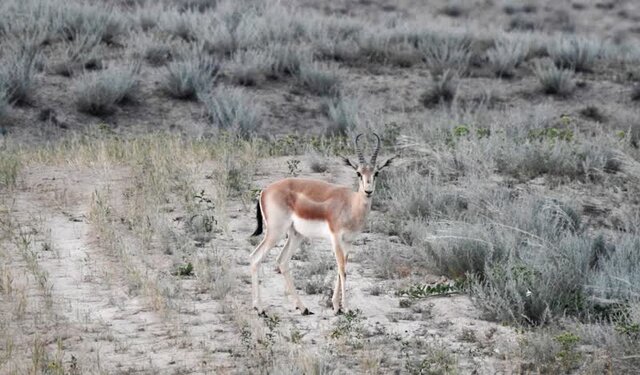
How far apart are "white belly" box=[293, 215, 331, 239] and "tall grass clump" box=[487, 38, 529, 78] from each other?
609 inches

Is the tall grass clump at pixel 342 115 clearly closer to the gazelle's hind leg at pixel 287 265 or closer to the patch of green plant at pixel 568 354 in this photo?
the gazelle's hind leg at pixel 287 265

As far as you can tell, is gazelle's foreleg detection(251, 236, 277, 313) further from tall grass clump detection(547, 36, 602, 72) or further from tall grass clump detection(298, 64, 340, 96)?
tall grass clump detection(547, 36, 602, 72)

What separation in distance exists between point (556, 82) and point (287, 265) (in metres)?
14.8

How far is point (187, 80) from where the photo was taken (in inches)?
805

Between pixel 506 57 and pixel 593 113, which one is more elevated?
pixel 506 57

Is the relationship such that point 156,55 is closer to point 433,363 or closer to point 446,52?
point 446,52

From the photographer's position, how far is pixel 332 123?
63.8 feet

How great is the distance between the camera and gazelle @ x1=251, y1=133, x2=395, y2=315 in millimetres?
8477

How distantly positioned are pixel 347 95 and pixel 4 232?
38.5 feet

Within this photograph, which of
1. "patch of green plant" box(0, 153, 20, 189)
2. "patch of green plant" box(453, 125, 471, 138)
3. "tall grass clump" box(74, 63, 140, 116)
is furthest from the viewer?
"tall grass clump" box(74, 63, 140, 116)

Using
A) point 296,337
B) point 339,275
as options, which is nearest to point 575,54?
point 339,275

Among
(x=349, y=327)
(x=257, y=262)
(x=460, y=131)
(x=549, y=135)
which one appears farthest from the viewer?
(x=549, y=135)

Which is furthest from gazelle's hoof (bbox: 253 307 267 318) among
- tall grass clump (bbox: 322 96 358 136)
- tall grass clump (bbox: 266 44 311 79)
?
tall grass clump (bbox: 266 44 311 79)

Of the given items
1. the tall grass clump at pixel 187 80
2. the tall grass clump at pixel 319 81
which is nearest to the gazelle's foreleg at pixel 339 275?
the tall grass clump at pixel 187 80
